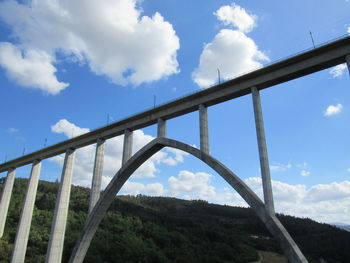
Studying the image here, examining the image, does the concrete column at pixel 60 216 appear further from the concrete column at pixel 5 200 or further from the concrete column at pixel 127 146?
the concrete column at pixel 5 200

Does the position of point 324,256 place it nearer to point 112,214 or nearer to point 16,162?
point 112,214

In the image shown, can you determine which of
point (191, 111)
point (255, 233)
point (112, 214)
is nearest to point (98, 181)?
point (191, 111)

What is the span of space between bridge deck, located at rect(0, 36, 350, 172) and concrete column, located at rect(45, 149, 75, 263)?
2.32m

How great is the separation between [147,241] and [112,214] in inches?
464

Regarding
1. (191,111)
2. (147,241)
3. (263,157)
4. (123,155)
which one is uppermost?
(191,111)

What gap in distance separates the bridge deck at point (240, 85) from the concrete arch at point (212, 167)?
297cm

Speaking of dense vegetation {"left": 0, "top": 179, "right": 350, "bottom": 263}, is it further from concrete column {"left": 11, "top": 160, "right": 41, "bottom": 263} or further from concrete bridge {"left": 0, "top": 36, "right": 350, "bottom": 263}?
concrete bridge {"left": 0, "top": 36, "right": 350, "bottom": 263}

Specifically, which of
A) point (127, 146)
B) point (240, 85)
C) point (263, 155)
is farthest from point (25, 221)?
point (263, 155)

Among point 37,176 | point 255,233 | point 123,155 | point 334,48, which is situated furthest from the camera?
point 255,233

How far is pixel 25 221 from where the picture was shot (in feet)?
110

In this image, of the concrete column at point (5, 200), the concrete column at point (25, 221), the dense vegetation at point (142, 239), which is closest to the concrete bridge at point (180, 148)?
the concrete column at point (25, 221)

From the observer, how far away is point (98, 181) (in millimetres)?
26906

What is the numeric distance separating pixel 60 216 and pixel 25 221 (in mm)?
8713

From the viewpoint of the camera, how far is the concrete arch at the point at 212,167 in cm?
1510
